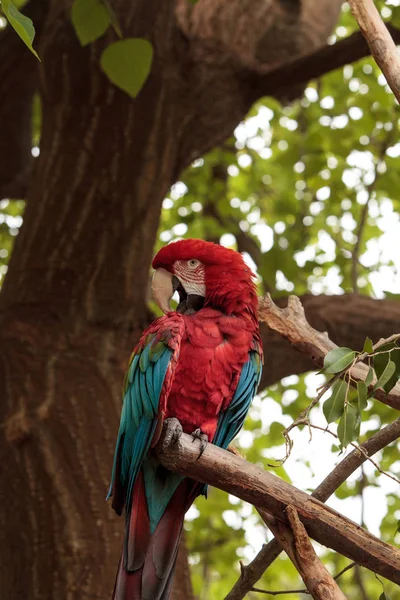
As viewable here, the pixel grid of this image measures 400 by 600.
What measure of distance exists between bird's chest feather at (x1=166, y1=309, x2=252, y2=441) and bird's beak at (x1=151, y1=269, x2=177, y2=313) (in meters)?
0.25

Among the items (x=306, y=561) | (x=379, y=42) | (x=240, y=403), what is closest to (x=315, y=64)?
(x=379, y=42)

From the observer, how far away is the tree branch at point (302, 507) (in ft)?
4.77

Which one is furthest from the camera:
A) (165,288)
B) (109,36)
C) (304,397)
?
(304,397)

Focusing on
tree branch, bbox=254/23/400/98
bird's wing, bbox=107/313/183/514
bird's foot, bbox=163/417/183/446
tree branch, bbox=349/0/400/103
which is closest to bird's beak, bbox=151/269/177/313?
bird's wing, bbox=107/313/183/514

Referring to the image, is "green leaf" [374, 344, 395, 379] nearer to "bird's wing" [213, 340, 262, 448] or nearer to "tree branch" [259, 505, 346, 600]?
"tree branch" [259, 505, 346, 600]

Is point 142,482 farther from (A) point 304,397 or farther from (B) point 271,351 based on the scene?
(A) point 304,397

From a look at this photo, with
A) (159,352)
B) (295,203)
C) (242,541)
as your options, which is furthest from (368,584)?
(159,352)

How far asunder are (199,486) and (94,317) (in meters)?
1.03

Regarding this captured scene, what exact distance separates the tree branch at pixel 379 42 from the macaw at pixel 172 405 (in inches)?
27.3

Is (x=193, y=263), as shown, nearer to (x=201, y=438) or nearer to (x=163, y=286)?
(x=163, y=286)

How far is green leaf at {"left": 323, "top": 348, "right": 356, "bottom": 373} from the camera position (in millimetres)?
1304

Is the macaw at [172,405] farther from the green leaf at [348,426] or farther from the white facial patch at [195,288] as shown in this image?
the green leaf at [348,426]

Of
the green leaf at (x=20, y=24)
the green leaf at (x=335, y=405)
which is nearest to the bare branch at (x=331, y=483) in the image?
the green leaf at (x=335, y=405)

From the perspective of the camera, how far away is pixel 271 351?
9.33ft
